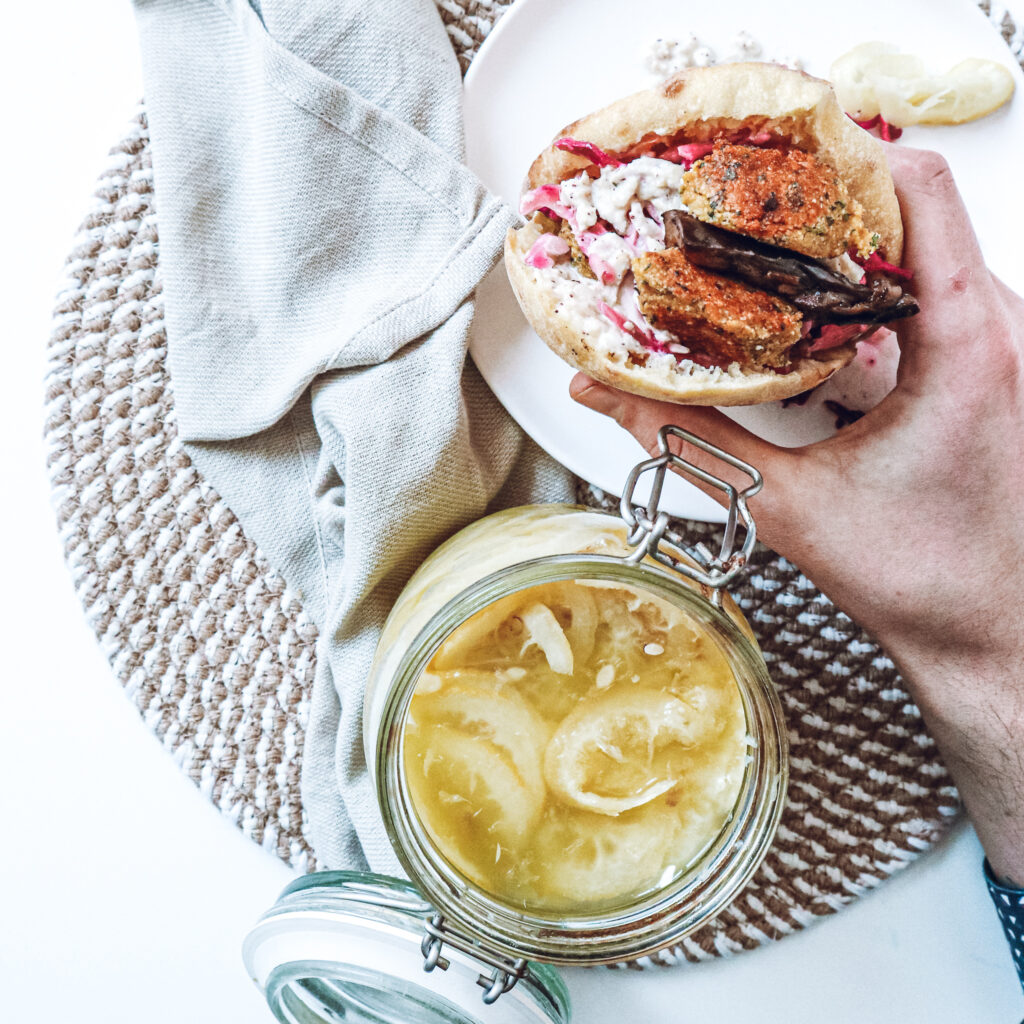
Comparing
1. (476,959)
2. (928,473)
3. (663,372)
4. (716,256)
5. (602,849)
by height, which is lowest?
(476,959)

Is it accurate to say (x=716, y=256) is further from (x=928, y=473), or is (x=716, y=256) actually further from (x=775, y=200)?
(x=928, y=473)

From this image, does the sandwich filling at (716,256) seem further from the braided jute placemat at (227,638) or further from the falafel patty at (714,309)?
the braided jute placemat at (227,638)

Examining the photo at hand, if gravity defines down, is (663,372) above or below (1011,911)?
above

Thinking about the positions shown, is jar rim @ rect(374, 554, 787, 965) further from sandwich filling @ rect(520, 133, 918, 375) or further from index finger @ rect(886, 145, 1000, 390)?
index finger @ rect(886, 145, 1000, 390)

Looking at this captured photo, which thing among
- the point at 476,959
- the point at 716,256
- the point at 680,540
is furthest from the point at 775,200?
the point at 476,959

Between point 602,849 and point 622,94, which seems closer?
point 602,849

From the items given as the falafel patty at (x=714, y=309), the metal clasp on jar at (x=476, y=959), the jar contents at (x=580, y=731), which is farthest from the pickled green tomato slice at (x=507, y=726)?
the falafel patty at (x=714, y=309)

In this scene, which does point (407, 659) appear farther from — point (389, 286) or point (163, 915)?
point (163, 915)
